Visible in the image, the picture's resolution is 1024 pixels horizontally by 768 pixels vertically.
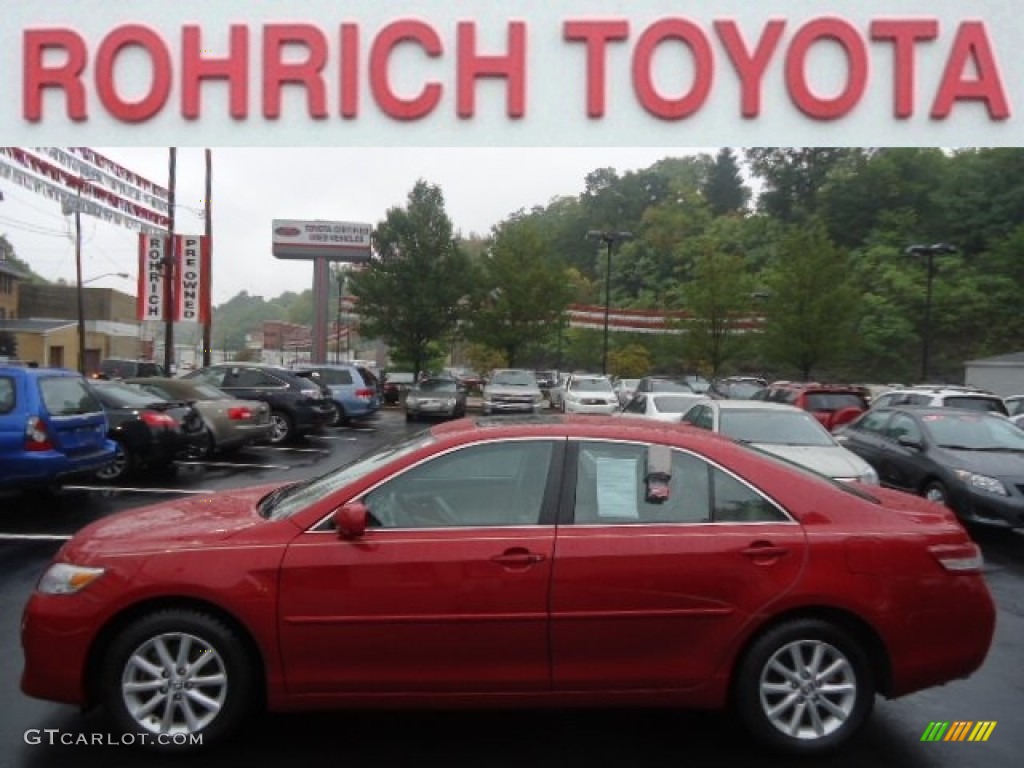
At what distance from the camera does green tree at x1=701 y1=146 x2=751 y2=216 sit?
9688cm

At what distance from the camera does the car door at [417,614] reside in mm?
3721

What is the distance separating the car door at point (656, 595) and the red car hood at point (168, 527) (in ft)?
5.01

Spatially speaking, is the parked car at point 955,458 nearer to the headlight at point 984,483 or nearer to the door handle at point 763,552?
the headlight at point 984,483

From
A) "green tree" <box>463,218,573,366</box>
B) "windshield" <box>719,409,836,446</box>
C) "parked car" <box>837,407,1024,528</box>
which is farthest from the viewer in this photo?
"green tree" <box>463,218,573,366</box>

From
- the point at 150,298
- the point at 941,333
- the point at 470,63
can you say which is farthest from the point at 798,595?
the point at 941,333

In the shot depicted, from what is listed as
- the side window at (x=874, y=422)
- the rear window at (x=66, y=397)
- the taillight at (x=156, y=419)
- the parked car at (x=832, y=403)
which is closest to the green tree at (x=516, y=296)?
the parked car at (x=832, y=403)

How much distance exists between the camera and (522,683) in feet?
12.3

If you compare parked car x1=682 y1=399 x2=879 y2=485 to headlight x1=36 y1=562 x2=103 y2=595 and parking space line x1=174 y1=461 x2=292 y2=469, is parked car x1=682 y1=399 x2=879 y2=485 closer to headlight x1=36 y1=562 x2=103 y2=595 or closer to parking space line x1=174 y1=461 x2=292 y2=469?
headlight x1=36 y1=562 x2=103 y2=595

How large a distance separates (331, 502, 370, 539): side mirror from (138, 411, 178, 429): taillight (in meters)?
8.82

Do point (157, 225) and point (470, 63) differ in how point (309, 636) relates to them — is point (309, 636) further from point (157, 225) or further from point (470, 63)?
point (157, 225)

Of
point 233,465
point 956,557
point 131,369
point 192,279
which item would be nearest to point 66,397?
Result: point 233,465

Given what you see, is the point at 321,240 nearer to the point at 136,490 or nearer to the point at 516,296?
the point at 516,296

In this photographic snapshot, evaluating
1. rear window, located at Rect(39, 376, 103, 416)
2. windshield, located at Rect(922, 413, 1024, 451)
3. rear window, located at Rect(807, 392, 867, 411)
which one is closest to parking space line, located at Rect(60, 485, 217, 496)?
rear window, located at Rect(39, 376, 103, 416)

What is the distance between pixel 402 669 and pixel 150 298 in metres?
22.0
